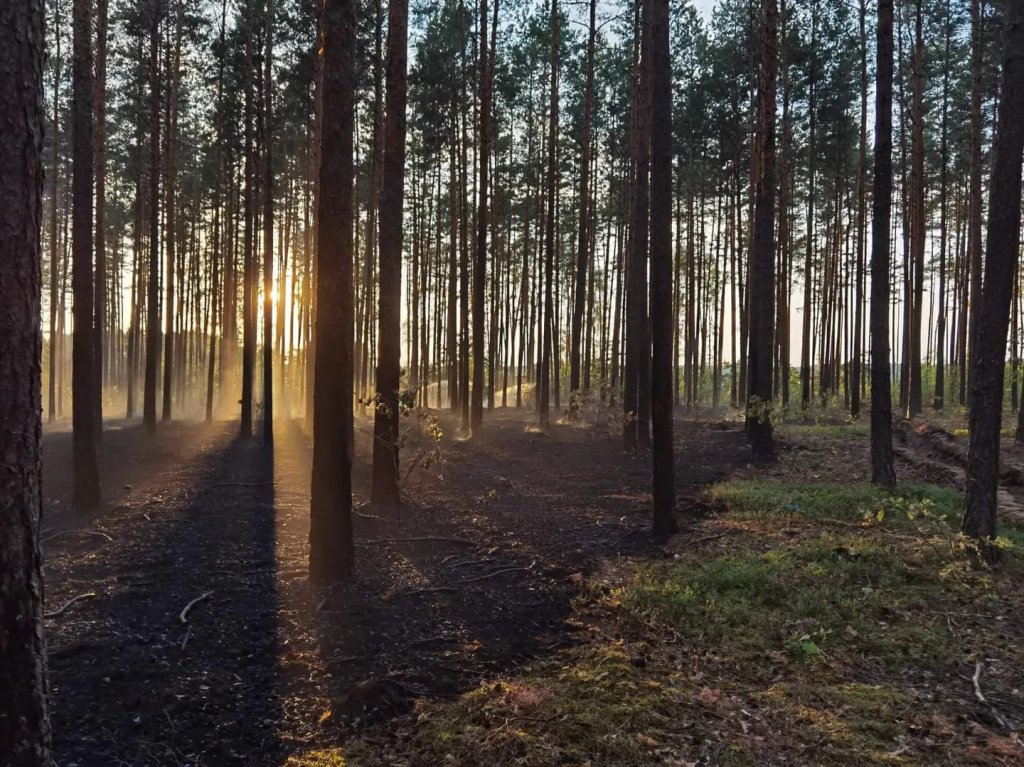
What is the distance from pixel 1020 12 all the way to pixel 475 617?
872 cm

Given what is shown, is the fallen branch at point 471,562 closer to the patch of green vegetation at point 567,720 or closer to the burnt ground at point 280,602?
the burnt ground at point 280,602

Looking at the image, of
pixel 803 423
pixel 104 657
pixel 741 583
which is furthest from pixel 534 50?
pixel 104 657

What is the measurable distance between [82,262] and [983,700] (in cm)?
1220

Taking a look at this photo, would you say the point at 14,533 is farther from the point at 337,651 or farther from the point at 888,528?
the point at 888,528

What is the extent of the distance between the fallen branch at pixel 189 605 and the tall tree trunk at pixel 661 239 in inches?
223

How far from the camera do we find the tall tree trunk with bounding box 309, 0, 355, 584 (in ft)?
20.4

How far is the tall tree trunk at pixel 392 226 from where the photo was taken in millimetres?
9328

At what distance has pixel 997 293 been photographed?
6832 millimetres

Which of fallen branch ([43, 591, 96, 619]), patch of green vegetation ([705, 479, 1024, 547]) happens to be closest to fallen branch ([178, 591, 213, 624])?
fallen branch ([43, 591, 96, 619])

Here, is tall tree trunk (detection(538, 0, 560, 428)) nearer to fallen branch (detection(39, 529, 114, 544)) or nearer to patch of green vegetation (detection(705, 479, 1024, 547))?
patch of green vegetation (detection(705, 479, 1024, 547))

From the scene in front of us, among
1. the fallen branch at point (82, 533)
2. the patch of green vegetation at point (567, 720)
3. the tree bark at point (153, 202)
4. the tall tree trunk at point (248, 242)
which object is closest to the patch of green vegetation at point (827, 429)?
the patch of green vegetation at point (567, 720)

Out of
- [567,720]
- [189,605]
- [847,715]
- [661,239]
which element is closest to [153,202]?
[189,605]

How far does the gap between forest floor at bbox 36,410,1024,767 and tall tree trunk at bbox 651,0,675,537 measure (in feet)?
5.12

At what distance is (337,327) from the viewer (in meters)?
6.40
